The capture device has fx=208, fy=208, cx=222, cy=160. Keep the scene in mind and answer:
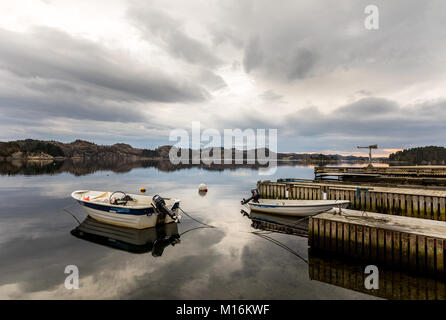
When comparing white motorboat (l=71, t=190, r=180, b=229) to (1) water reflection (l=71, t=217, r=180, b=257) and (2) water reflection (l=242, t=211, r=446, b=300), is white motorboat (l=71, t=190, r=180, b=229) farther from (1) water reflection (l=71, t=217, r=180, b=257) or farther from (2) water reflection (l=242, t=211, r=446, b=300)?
(2) water reflection (l=242, t=211, r=446, b=300)

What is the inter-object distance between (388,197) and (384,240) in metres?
12.1

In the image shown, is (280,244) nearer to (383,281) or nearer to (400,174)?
(383,281)

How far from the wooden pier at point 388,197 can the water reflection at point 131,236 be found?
15898mm

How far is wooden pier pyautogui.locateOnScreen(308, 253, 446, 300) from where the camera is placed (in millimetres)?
9039

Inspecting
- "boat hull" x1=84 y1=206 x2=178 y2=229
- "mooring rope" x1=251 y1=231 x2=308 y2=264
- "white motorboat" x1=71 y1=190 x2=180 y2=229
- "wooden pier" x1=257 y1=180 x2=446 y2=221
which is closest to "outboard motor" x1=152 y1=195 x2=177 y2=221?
"white motorboat" x1=71 y1=190 x2=180 y2=229

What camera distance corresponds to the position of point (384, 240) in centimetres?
1089

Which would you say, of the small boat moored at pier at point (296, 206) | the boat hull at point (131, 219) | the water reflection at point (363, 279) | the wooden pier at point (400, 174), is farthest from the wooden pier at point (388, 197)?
the boat hull at point (131, 219)

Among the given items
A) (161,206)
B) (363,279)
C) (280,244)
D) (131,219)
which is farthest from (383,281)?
(131,219)

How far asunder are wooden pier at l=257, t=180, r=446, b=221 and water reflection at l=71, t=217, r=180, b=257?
15898 mm

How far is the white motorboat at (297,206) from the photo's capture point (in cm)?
1864

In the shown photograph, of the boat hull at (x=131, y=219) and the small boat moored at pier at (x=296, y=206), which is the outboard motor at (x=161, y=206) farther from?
the small boat moored at pier at (x=296, y=206)

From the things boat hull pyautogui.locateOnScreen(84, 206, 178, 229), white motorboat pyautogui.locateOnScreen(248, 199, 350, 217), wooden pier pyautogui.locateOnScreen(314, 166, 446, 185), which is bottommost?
boat hull pyautogui.locateOnScreen(84, 206, 178, 229)

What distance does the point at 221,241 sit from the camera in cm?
1681
